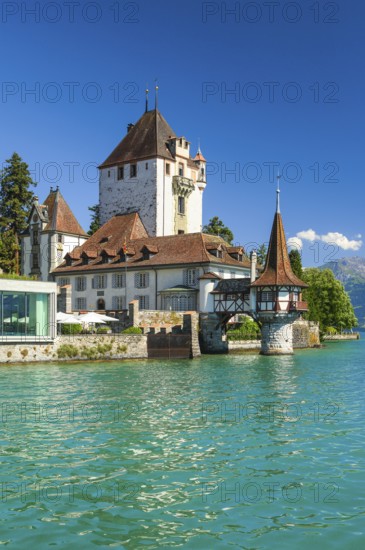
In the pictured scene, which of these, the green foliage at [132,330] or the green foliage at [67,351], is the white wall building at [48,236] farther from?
the green foliage at [67,351]

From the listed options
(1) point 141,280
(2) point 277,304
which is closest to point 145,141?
(1) point 141,280

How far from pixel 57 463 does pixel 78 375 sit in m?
21.4

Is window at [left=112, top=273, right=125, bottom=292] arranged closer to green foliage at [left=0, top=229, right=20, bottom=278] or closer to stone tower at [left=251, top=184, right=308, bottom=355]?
green foliage at [left=0, top=229, right=20, bottom=278]

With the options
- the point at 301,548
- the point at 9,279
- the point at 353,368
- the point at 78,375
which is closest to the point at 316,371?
the point at 353,368

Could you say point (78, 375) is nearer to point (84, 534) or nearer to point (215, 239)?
point (84, 534)

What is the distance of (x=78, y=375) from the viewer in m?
36.5

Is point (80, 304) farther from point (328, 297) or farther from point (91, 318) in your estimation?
point (328, 297)

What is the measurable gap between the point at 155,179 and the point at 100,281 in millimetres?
14760

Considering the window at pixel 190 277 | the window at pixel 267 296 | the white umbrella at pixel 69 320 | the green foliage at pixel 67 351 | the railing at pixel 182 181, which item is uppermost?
the railing at pixel 182 181

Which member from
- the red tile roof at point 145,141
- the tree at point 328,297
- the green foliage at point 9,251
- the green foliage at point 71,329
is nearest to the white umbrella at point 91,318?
the green foliage at point 71,329

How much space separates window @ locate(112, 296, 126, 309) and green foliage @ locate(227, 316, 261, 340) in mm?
10999

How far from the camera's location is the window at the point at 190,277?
6209cm

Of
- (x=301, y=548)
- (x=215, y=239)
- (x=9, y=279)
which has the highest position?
(x=215, y=239)

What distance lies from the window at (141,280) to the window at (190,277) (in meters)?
4.58
